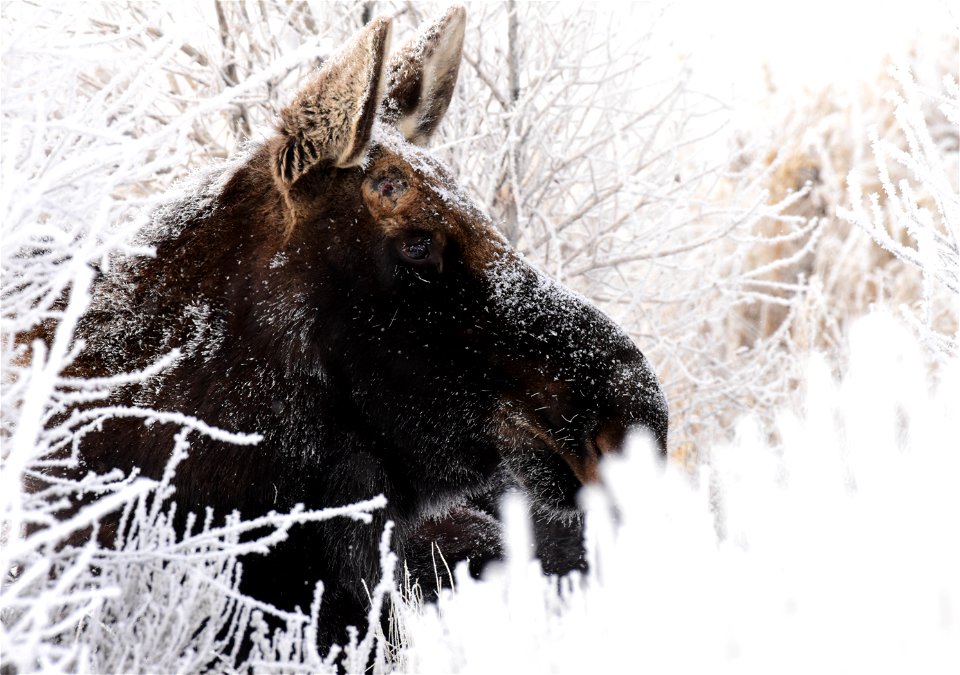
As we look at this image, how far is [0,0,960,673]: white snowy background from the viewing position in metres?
1.93

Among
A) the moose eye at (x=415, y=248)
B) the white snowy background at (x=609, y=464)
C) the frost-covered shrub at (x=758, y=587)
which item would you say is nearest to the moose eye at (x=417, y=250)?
the moose eye at (x=415, y=248)

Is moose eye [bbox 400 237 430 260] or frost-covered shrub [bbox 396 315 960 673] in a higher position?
moose eye [bbox 400 237 430 260]

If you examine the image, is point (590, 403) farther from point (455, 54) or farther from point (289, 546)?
point (455, 54)

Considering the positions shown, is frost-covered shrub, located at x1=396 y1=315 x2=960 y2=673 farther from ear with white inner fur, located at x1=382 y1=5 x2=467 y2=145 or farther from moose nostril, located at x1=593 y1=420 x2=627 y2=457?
ear with white inner fur, located at x1=382 y1=5 x2=467 y2=145

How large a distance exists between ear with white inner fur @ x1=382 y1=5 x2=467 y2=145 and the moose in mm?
471

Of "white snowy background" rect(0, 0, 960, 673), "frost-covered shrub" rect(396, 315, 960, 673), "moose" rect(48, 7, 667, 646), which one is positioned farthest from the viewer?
"moose" rect(48, 7, 667, 646)

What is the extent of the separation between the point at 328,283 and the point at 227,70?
317cm

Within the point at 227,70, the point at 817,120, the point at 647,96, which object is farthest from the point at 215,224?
the point at 817,120

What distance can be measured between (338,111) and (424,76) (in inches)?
28.9

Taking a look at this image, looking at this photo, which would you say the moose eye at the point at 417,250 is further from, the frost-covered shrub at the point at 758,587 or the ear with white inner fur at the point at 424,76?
the frost-covered shrub at the point at 758,587

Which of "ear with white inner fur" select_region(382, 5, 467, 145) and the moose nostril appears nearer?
the moose nostril

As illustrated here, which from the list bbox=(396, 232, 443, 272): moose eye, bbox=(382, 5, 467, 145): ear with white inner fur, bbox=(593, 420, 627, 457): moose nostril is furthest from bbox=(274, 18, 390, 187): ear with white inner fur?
bbox=(593, 420, 627, 457): moose nostril

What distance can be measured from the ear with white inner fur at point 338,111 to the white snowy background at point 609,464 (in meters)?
0.14

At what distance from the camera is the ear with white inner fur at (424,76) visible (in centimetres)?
365
